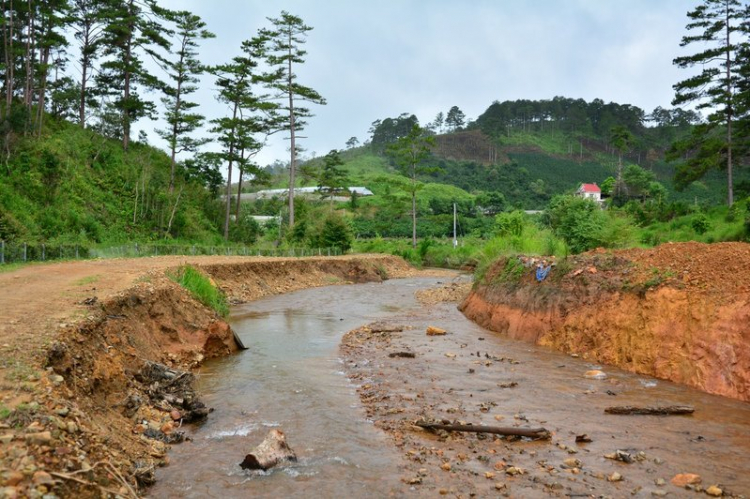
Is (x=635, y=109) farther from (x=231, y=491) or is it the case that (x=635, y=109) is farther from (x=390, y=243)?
(x=231, y=491)

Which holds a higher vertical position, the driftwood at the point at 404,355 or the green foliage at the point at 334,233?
the green foliage at the point at 334,233

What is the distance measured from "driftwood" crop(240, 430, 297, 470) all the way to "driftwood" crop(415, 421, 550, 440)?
1968mm

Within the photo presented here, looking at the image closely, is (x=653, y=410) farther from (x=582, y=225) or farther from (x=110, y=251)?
(x=110, y=251)

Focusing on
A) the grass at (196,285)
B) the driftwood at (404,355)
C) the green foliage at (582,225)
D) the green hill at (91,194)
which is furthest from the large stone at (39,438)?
the green hill at (91,194)

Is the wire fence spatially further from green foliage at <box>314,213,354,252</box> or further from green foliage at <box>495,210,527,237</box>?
green foliage at <box>495,210,527,237</box>

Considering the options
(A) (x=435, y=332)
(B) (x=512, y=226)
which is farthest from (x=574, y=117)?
(A) (x=435, y=332)

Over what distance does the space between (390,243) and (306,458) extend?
4576 cm

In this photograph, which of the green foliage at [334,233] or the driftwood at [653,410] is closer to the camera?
the driftwood at [653,410]

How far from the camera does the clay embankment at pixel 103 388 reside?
4016 millimetres

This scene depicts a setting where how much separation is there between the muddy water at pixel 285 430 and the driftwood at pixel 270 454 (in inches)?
4.0

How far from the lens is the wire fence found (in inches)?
645

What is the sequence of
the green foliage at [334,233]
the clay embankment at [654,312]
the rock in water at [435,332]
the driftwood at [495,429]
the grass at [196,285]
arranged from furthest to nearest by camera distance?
the green foliage at [334,233] < the rock in water at [435,332] < the grass at [196,285] < the clay embankment at [654,312] < the driftwood at [495,429]

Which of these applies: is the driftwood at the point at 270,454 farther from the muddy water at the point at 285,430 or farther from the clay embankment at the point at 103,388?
the clay embankment at the point at 103,388

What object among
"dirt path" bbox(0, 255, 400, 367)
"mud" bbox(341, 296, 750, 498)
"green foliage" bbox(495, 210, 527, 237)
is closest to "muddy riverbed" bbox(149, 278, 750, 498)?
"mud" bbox(341, 296, 750, 498)
